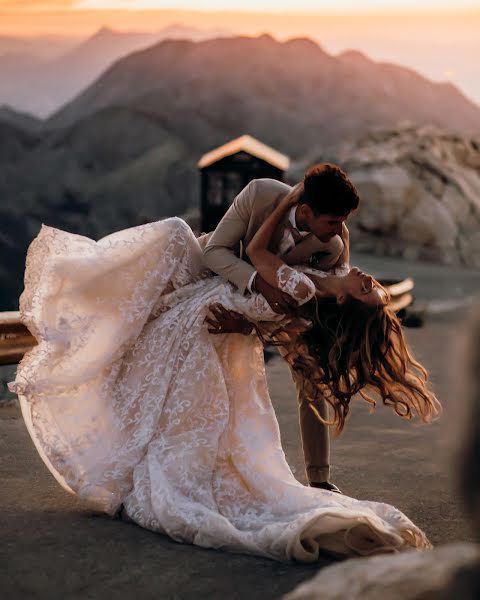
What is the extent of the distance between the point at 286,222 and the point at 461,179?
607 inches

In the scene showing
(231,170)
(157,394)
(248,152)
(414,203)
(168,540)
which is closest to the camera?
(168,540)

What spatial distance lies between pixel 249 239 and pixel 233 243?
0.28 ft

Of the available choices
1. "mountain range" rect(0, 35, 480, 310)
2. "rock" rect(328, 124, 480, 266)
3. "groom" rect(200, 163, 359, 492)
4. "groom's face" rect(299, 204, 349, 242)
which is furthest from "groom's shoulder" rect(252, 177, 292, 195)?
"mountain range" rect(0, 35, 480, 310)

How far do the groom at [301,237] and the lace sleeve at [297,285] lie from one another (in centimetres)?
4

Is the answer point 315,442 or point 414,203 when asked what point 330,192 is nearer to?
point 315,442

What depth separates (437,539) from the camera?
4441 mm

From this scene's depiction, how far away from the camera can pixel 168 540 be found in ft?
13.9

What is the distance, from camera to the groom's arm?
4626mm

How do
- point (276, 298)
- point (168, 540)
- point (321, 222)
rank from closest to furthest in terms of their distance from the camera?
point (168, 540) < point (321, 222) < point (276, 298)

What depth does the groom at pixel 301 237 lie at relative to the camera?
429 centimetres

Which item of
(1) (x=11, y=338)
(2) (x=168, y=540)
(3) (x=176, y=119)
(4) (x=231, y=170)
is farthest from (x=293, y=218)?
(3) (x=176, y=119)

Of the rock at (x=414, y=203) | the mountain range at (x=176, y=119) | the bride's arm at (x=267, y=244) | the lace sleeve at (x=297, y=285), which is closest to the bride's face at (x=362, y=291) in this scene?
the lace sleeve at (x=297, y=285)

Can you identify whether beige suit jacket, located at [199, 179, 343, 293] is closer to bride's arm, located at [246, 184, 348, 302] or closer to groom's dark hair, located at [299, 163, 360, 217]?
bride's arm, located at [246, 184, 348, 302]

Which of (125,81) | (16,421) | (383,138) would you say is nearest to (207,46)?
(125,81)
